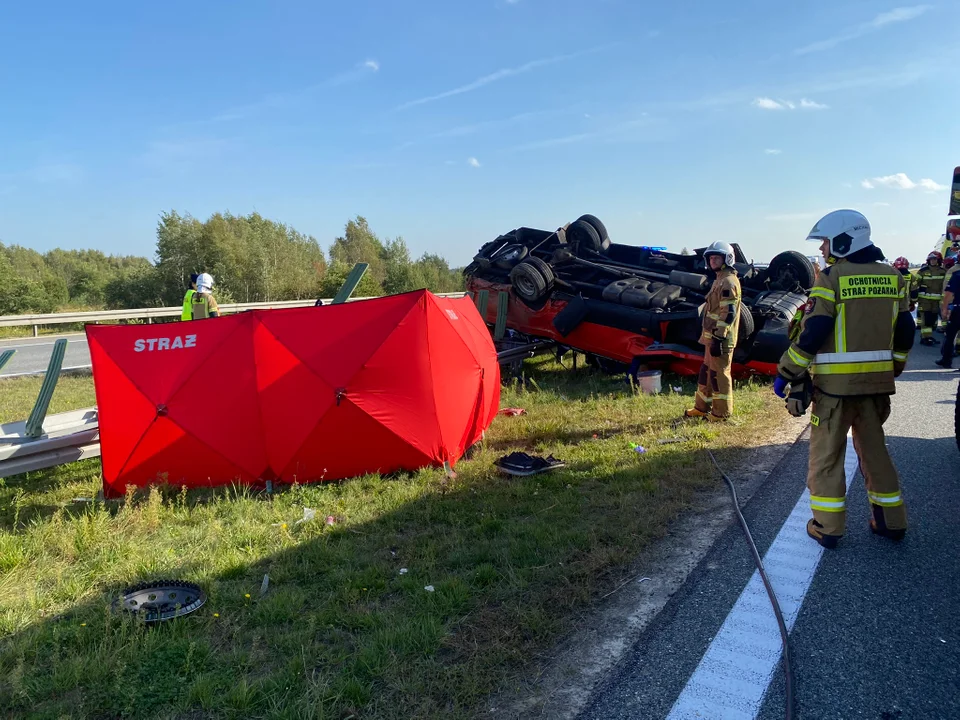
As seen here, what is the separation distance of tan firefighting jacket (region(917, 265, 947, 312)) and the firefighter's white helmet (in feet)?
38.2

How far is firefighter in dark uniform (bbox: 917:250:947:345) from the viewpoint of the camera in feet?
42.2

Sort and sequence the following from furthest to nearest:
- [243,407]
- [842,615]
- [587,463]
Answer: [587,463], [243,407], [842,615]

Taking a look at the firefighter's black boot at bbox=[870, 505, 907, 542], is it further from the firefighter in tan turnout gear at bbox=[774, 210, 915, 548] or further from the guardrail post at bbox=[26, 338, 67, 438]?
the guardrail post at bbox=[26, 338, 67, 438]

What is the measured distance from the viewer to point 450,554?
12.1ft

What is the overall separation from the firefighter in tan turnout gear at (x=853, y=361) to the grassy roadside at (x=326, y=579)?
39.5 inches

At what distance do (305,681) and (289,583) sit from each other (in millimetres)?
991

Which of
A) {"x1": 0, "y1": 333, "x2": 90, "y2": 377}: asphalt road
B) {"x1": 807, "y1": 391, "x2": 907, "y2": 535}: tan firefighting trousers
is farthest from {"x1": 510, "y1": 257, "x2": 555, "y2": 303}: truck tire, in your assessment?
{"x1": 0, "y1": 333, "x2": 90, "y2": 377}: asphalt road

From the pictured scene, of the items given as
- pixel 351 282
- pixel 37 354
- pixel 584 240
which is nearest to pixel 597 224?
pixel 584 240

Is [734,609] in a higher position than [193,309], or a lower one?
lower

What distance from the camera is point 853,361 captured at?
3615mm

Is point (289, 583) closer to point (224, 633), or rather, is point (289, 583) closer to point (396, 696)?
point (224, 633)

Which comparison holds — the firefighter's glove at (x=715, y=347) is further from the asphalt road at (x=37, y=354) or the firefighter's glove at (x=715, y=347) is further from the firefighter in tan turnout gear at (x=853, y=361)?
the asphalt road at (x=37, y=354)

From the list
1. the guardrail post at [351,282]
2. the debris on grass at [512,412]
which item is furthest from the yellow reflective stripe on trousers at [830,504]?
the guardrail post at [351,282]

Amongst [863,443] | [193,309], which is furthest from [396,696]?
→ [193,309]
